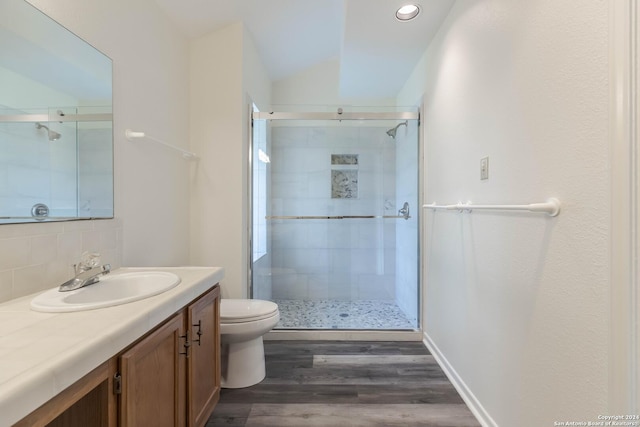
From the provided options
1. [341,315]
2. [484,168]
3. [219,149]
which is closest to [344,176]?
[219,149]

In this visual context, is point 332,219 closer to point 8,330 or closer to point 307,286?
point 307,286

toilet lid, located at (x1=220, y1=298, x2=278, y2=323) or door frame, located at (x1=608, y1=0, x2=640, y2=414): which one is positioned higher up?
door frame, located at (x1=608, y1=0, x2=640, y2=414)

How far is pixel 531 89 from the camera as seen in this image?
1.11 meters

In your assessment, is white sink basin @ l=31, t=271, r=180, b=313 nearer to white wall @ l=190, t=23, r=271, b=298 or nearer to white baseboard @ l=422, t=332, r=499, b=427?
white wall @ l=190, t=23, r=271, b=298

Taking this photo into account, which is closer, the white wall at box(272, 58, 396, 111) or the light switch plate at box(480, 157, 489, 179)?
the light switch plate at box(480, 157, 489, 179)

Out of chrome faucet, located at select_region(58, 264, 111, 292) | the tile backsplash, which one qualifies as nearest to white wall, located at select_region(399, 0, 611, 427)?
chrome faucet, located at select_region(58, 264, 111, 292)

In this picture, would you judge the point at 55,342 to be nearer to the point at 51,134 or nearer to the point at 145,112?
the point at 51,134

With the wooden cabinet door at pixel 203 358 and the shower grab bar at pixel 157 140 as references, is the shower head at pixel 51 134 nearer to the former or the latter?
the shower grab bar at pixel 157 140

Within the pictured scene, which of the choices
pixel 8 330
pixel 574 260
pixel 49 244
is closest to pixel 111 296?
pixel 49 244

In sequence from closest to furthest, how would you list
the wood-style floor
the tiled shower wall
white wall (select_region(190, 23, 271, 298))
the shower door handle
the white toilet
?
the wood-style floor → the white toilet → white wall (select_region(190, 23, 271, 298)) → the shower door handle → the tiled shower wall

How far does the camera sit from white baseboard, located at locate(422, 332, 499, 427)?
1.47 metres

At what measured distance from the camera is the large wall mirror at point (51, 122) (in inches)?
40.8

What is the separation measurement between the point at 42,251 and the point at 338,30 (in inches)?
117

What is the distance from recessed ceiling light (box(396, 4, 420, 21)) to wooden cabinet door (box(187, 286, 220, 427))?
2025 mm
